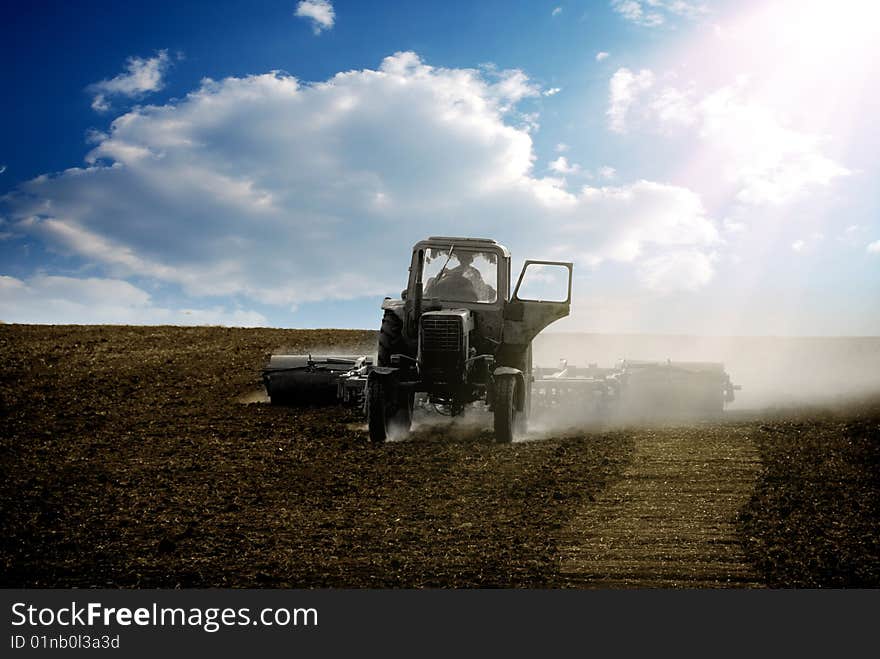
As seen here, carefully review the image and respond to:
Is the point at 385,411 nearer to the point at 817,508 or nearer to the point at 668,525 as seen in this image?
the point at 668,525

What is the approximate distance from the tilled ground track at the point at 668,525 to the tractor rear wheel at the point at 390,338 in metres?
4.46

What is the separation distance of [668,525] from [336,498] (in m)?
3.72

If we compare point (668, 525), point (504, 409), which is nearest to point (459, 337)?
point (504, 409)

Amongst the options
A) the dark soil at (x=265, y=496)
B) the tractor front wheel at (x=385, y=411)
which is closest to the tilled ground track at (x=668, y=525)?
the dark soil at (x=265, y=496)

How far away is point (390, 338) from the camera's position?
13703 mm

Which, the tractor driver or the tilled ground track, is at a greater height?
the tractor driver

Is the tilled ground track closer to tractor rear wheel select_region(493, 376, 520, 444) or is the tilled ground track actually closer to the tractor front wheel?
tractor rear wheel select_region(493, 376, 520, 444)

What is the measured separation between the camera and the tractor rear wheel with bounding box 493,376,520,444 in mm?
13039

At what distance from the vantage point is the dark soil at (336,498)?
6984mm

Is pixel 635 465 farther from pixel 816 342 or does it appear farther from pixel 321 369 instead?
pixel 816 342

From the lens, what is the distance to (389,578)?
663 centimetres

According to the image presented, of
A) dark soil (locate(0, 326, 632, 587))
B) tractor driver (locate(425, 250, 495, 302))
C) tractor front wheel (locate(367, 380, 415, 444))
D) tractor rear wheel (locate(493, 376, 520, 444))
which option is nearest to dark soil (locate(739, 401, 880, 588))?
dark soil (locate(0, 326, 632, 587))

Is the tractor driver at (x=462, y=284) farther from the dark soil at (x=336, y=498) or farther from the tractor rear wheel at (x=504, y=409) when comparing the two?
the dark soil at (x=336, y=498)

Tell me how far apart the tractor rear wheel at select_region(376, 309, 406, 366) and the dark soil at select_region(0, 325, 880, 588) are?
55.7 inches
